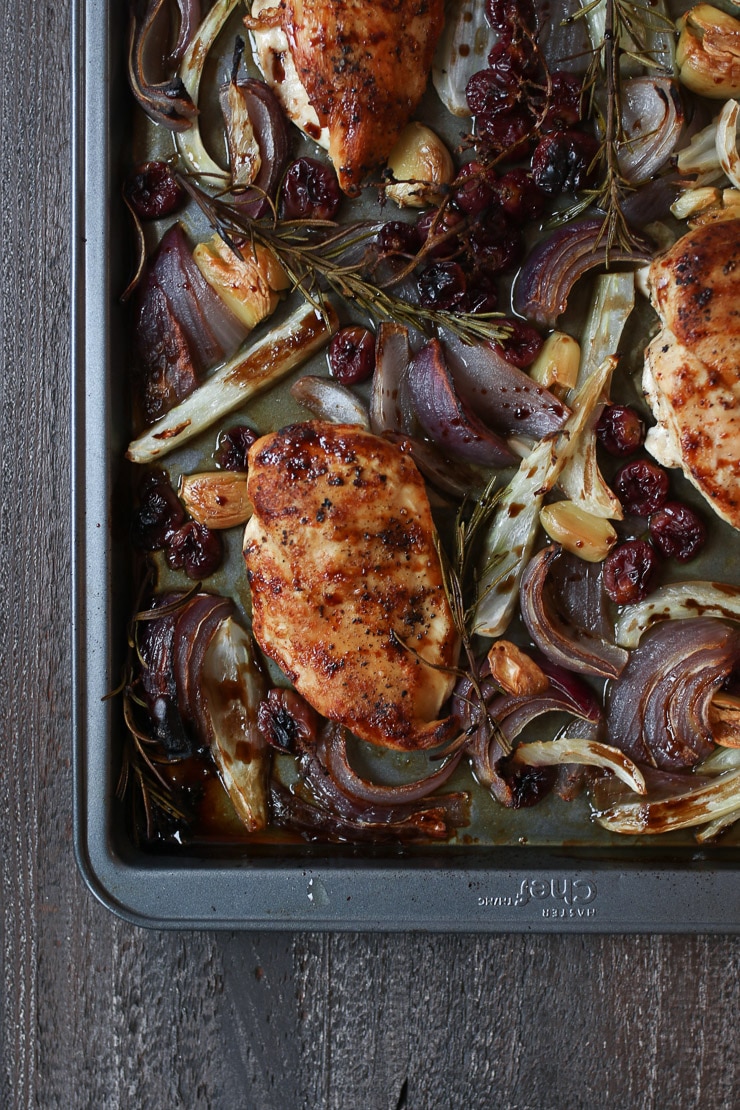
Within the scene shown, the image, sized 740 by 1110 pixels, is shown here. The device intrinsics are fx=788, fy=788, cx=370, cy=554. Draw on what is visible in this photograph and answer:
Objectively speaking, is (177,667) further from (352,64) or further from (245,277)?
(352,64)

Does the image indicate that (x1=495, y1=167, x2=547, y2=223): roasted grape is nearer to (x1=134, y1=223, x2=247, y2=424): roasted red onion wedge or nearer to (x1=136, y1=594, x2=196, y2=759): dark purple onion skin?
(x1=134, y1=223, x2=247, y2=424): roasted red onion wedge

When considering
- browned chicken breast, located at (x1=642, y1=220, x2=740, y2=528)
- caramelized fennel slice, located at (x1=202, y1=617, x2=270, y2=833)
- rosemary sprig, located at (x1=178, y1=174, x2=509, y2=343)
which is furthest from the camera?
caramelized fennel slice, located at (x1=202, y1=617, x2=270, y2=833)

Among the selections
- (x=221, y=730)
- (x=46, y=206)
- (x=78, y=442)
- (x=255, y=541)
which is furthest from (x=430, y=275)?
(x=221, y=730)

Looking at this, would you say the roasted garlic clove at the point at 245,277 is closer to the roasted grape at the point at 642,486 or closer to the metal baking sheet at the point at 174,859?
the metal baking sheet at the point at 174,859

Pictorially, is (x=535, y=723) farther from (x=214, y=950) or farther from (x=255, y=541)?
(x=214, y=950)

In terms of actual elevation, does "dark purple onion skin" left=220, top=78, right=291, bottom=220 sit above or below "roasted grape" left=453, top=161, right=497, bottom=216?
above

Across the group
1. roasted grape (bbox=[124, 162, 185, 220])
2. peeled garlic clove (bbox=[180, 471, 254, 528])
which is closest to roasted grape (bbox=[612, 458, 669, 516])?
peeled garlic clove (bbox=[180, 471, 254, 528])

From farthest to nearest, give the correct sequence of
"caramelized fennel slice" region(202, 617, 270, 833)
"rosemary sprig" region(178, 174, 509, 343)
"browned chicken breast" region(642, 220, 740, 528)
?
"caramelized fennel slice" region(202, 617, 270, 833)
"rosemary sprig" region(178, 174, 509, 343)
"browned chicken breast" region(642, 220, 740, 528)
